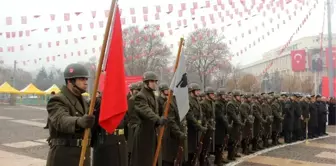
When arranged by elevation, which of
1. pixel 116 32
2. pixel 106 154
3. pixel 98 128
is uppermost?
pixel 116 32

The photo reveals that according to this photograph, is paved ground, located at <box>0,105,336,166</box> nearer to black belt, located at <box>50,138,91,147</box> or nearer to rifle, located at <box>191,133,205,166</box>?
rifle, located at <box>191,133,205,166</box>

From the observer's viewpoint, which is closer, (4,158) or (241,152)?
(4,158)

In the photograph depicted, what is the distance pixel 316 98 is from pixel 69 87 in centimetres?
1540

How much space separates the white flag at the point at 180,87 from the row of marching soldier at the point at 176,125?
14.2 inches

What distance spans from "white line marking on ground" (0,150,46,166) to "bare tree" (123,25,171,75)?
46.5 ft

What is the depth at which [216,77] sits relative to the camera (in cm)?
4469

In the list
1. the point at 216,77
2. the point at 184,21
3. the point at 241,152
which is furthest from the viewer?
the point at 216,77

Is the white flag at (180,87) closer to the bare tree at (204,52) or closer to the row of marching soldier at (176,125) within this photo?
the row of marching soldier at (176,125)

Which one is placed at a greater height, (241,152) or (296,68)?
(296,68)

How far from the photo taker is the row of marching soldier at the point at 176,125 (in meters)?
4.11

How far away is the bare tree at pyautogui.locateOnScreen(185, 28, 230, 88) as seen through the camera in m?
27.2

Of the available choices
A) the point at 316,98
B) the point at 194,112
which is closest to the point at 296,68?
the point at 316,98

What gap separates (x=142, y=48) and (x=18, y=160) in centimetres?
2827

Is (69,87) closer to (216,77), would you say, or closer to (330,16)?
(330,16)
